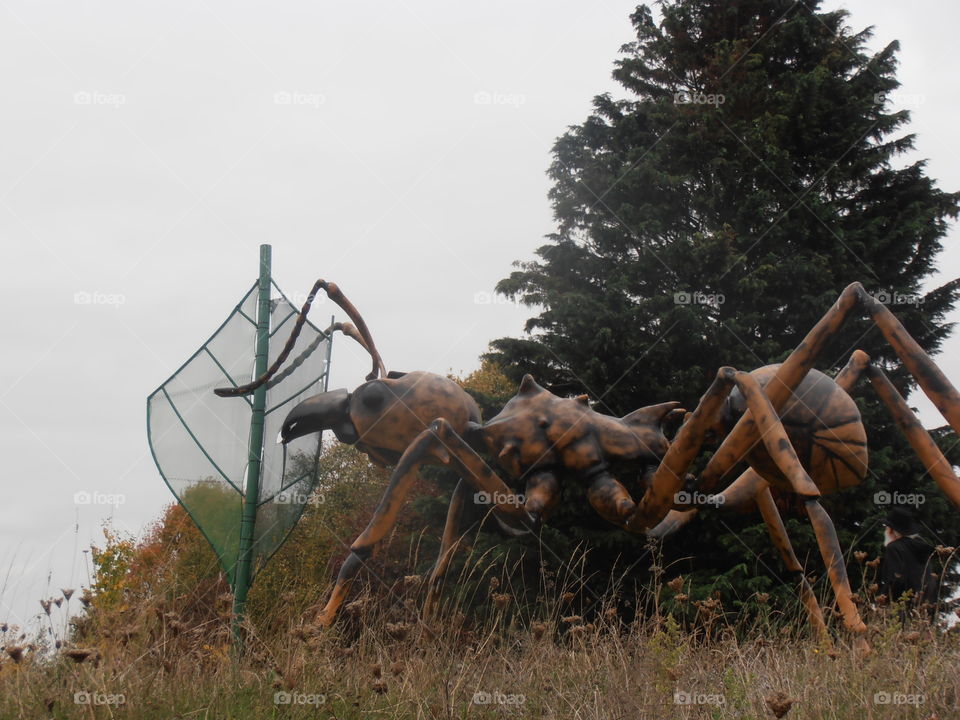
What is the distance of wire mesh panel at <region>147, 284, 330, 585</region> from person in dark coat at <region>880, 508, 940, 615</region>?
4.58 metres

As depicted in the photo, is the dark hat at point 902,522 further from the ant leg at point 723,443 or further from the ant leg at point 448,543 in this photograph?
the ant leg at point 448,543

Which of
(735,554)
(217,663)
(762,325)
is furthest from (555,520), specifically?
(217,663)

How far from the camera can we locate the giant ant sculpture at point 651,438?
4699 mm

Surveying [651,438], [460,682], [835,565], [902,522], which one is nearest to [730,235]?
[902,522]

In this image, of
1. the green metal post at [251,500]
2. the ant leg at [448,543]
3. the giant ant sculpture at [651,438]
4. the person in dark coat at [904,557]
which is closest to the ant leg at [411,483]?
the giant ant sculpture at [651,438]

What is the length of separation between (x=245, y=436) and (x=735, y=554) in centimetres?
824

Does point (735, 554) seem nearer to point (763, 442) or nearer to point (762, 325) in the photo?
point (762, 325)

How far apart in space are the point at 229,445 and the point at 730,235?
9.97m

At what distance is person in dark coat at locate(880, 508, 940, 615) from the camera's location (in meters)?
6.82

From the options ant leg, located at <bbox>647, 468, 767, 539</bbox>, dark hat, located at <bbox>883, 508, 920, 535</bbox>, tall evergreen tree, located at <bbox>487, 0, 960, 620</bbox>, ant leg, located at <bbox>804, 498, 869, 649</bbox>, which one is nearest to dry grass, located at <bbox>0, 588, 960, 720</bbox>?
ant leg, located at <bbox>804, 498, 869, 649</bbox>

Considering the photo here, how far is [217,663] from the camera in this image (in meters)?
4.68

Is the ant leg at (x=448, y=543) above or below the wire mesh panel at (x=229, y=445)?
below

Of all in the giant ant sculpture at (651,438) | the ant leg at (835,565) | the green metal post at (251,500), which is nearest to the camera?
the ant leg at (835,565)

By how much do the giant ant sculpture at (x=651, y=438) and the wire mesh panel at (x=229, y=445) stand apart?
870 millimetres
